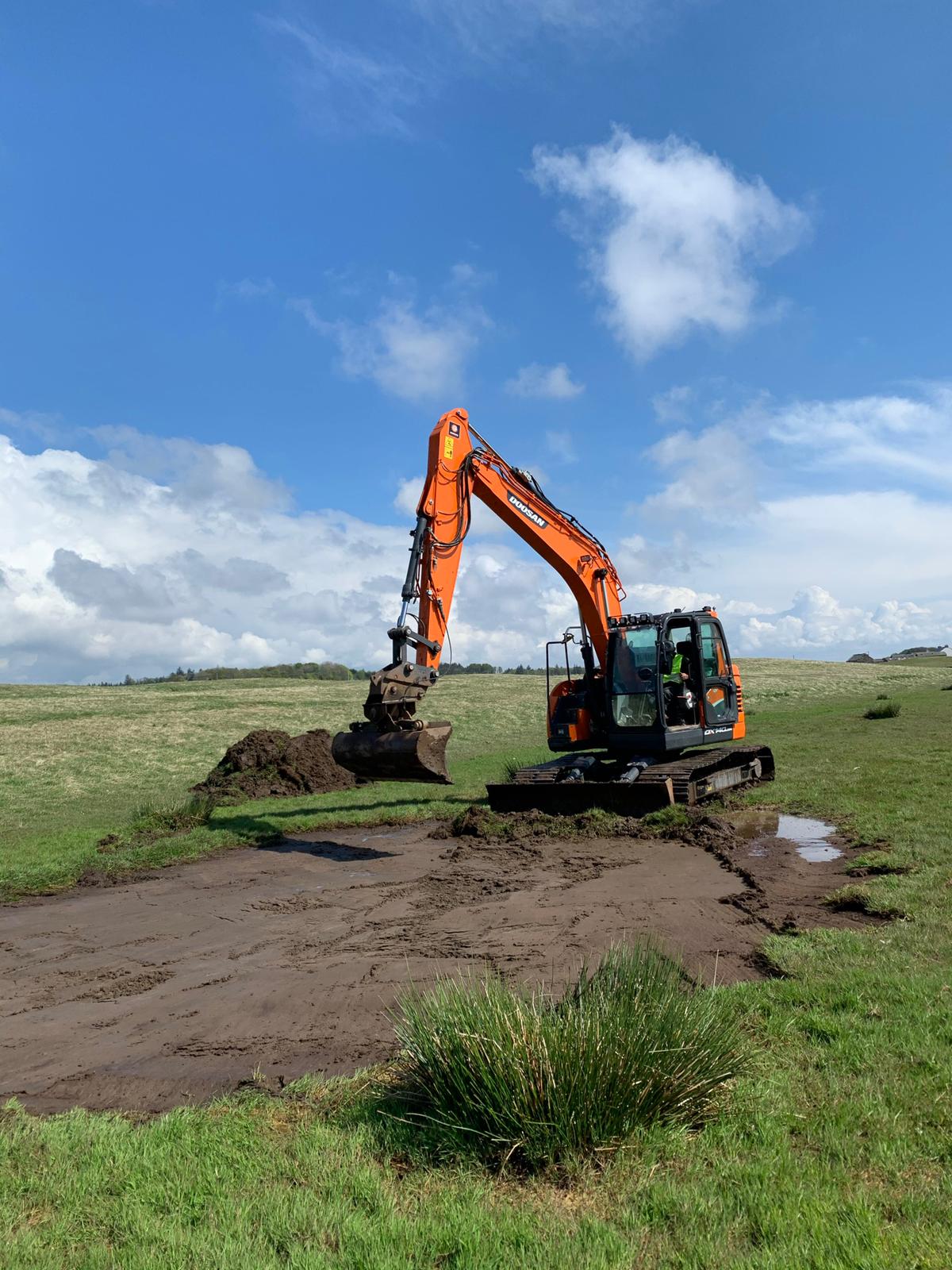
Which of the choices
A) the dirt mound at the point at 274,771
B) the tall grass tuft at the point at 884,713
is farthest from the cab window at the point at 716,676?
the tall grass tuft at the point at 884,713

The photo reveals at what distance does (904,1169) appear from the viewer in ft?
12.4

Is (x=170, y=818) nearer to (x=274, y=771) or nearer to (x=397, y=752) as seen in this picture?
(x=274, y=771)

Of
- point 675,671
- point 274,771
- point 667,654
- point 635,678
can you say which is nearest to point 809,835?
point 667,654

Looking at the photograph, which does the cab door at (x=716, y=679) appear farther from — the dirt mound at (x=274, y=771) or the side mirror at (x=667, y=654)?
the dirt mound at (x=274, y=771)

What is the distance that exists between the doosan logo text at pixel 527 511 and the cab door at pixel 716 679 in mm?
3667

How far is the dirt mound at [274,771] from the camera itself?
2045cm

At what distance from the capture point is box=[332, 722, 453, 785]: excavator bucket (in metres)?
12.8

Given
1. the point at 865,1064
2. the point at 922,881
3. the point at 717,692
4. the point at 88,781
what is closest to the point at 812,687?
the point at 717,692

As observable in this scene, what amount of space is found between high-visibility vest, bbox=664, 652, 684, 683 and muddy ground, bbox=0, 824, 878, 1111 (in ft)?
15.2

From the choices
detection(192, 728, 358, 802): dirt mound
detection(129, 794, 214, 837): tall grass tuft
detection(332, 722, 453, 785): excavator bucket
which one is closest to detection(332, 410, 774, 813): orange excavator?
detection(332, 722, 453, 785): excavator bucket

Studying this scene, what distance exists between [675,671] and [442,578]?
16.8 feet

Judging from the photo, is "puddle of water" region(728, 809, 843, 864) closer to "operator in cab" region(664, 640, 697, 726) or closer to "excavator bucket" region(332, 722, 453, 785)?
"operator in cab" region(664, 640, 697, 726)

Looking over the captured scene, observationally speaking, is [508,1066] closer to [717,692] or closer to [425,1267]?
[425,1267]

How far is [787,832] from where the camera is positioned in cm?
1340
